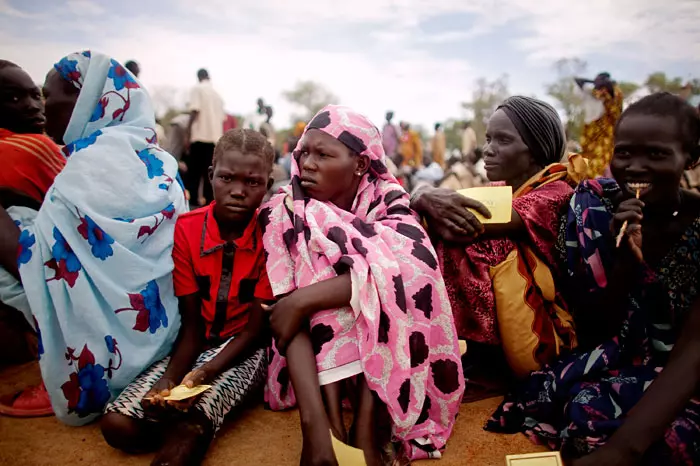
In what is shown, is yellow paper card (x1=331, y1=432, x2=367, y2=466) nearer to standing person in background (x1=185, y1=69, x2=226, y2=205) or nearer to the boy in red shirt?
the boy in red shirt

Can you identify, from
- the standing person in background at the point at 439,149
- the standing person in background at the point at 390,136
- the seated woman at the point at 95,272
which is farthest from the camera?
the standing person in background at the point at 439,149

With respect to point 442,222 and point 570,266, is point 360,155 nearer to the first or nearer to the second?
point 442,222

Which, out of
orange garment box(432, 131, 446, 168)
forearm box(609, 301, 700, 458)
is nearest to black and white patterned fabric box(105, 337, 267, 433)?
forearm box(609, 301, 700, 458)

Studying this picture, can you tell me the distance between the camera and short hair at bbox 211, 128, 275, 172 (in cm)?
230

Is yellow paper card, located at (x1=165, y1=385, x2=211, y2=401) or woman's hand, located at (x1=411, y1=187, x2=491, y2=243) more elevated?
woman's hand, located at (x1=411, y1=187, x2=491, y2=243)

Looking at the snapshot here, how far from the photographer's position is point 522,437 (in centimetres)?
210

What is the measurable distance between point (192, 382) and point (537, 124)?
216cm

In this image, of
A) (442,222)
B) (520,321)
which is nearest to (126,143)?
(442,222)

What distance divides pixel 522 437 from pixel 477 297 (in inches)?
25.3

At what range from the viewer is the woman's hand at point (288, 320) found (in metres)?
1.94

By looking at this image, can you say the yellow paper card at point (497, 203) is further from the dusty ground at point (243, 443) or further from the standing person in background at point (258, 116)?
the standing person in background at point (258, 116)

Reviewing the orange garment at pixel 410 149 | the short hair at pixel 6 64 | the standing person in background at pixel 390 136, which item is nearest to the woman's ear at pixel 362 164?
the short hair at pixel 6 64

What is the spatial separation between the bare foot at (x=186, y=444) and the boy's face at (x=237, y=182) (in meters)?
0.94

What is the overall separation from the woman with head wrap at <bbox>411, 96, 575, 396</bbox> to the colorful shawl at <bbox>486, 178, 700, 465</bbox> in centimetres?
12
